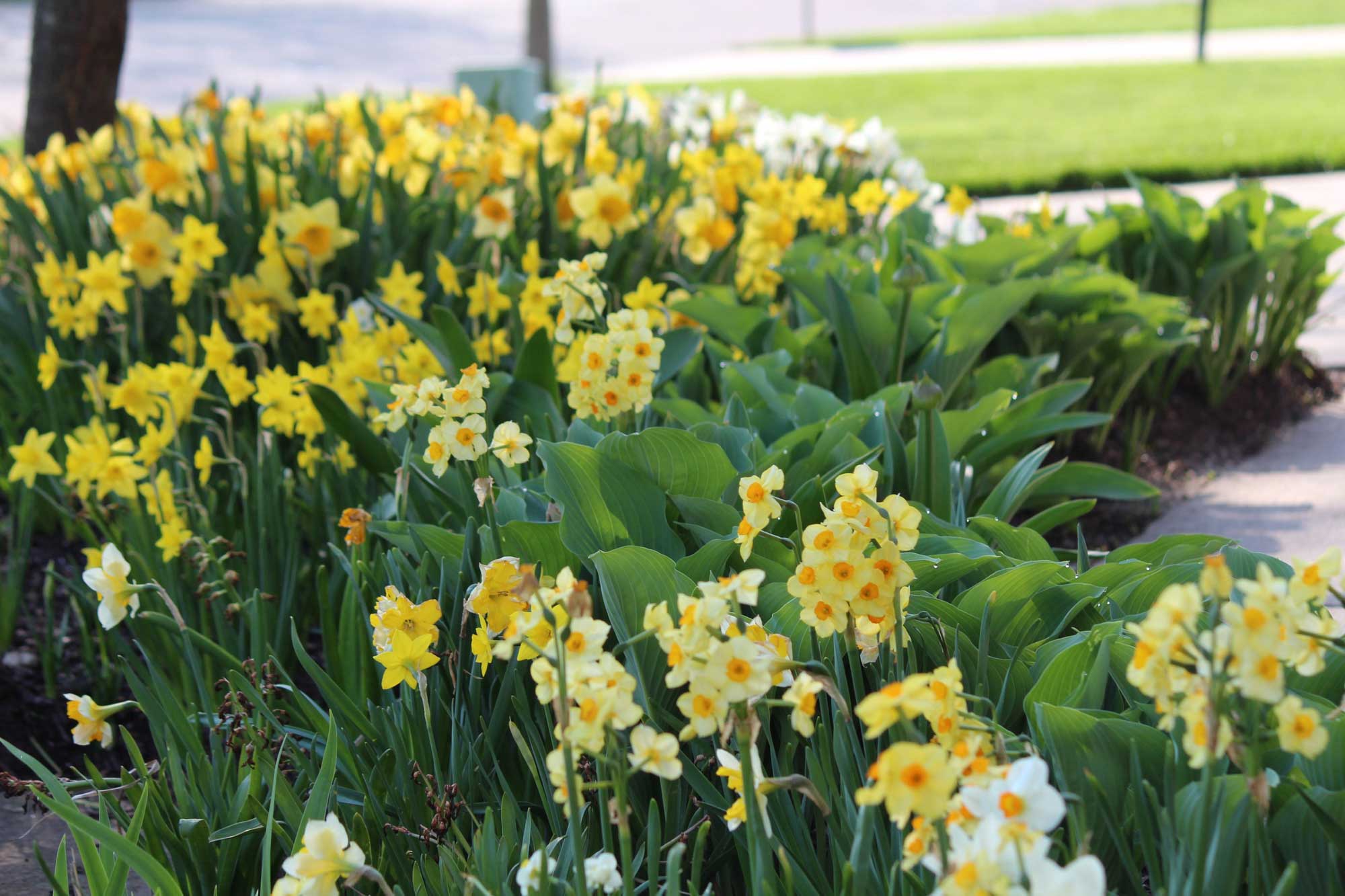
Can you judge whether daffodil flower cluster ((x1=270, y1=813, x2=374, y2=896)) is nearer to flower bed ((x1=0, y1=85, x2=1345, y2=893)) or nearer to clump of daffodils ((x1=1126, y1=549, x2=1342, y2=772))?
flower bed ((x1=0, y1=85, x2=1345, y2=893))

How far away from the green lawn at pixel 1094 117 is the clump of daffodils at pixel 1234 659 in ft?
20.7

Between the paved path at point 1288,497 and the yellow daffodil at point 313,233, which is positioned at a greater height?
the yellow daffodil at point 313,233

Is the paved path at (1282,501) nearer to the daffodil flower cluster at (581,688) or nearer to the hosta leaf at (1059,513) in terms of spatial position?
the hosta leaf at (1059,513)

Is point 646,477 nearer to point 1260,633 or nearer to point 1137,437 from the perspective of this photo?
point 1260,633

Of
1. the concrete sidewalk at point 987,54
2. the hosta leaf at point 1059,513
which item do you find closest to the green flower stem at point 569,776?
the hosta leaf at point 1059,513

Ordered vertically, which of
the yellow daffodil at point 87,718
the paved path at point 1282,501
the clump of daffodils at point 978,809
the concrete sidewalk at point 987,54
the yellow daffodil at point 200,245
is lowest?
the paved path at point 1282,501

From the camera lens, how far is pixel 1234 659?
899mm

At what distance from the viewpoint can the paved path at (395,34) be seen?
14812 millimetres

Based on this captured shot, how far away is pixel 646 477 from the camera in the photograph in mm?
1719

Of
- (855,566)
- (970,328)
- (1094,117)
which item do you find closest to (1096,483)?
(970,328)

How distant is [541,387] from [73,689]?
986 mm

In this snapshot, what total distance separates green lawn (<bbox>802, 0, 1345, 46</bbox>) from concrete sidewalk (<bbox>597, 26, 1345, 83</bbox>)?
0.91 metres

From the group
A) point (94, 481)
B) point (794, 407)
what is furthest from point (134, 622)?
point (794, 407)

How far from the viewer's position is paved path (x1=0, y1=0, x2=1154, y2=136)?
14.8 meters
